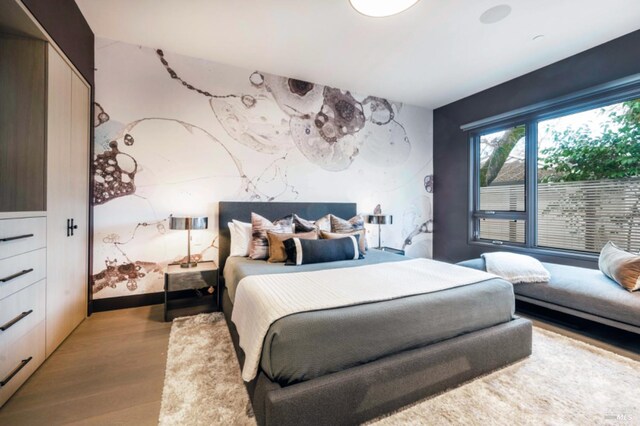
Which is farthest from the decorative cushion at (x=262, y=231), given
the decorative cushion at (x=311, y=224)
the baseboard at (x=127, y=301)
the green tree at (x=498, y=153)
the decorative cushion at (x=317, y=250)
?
the green tree at (x=498, y=153)

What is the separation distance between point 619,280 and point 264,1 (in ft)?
13.0

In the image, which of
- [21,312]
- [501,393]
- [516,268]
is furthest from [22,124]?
[516,268]

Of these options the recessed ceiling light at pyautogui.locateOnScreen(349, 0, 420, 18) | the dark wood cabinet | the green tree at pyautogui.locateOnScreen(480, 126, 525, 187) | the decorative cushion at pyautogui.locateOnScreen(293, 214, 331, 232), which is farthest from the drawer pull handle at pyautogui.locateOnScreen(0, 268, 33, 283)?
the green tree at pyautogui.locateOnScreen(480, 126, 525, 187)

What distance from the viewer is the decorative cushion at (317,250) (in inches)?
106

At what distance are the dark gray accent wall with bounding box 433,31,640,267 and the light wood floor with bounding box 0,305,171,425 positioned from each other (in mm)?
4291

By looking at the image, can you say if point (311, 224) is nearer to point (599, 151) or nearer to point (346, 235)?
point (346, 235)

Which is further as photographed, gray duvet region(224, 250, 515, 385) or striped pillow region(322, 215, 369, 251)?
striped pillow region(322, 215, 369, 251)

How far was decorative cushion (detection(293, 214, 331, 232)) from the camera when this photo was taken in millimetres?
3279

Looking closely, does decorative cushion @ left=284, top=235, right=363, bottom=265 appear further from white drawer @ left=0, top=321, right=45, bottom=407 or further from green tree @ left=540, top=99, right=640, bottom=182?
green tree @ left=540, top=99, right=640, bottom=182

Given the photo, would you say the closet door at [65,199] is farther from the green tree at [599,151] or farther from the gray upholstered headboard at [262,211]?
the green tree at [599,151]

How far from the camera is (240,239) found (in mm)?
3086

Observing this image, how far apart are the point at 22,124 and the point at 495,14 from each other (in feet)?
12.9

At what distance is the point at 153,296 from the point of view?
3121 mm

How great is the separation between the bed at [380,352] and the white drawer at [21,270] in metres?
1.38
